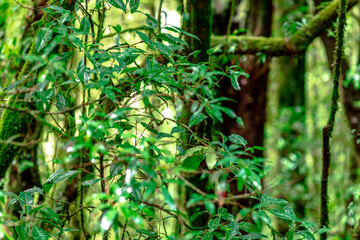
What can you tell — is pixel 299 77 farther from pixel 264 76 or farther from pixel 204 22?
pixel 204 22

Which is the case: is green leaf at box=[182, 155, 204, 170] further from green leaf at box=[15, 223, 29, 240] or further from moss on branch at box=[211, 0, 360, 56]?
moss on branch at box=[211, 0, 360, 56]

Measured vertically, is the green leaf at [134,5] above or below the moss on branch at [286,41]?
below

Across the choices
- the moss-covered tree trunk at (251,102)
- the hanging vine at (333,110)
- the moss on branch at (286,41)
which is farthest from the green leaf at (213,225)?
the moss-covered tree trunk at (251,102)

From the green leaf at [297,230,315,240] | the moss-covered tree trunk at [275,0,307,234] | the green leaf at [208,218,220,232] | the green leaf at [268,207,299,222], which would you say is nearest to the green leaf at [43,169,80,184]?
the green leaf at [208,218,220,232]

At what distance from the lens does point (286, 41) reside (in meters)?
3.36

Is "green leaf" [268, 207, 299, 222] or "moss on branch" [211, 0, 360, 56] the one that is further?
"moss on branch" [211, 0, 360, 56]

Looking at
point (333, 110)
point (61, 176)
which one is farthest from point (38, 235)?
point (333, 110)

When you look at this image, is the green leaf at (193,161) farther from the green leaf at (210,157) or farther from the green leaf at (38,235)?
the green leaf at (38,235)

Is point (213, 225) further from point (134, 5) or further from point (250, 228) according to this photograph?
point (134, 5)

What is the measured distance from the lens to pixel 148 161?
1134 mm

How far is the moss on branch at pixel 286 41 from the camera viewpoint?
127 inches

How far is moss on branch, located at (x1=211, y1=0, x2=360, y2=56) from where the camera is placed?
3.22 meters

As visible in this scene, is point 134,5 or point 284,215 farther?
point 134,5

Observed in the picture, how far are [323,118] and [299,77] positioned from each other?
221cm
